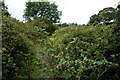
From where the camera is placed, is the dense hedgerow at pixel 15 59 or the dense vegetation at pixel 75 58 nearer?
the dense vegetation at pixel 75 58

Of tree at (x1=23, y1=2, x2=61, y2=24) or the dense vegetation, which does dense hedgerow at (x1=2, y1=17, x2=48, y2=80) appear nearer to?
the dense vegetation

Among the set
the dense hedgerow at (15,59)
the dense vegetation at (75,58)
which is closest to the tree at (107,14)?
the dense vegetation at (75,58)

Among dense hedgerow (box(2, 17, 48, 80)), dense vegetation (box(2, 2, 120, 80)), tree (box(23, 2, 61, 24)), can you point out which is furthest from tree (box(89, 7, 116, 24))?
tree (box(23, 2, 61, 24))

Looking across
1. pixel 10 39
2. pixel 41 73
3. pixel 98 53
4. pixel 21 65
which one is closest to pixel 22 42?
pixel 10 39

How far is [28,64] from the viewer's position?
591cm

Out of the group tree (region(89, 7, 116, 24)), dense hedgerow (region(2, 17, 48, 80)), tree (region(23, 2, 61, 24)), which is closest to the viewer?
tree (region(89, 7, 116, 24))

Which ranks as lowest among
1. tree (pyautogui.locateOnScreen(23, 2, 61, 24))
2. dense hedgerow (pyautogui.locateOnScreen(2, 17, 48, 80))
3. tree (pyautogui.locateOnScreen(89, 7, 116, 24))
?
dense hedgerow (pyautogui.locateOnScreen(2, 17, 48, 80))

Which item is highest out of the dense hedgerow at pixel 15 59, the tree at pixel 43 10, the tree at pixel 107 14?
the tree at pixel 43 10

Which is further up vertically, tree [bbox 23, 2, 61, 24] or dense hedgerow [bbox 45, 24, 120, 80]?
tree [bbox 23, 2, 61, 24]

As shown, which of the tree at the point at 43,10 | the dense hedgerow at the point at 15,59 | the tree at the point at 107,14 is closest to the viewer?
the tree at the point at 107,14

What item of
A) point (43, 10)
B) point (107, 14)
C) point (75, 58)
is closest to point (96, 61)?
point (75, 58)

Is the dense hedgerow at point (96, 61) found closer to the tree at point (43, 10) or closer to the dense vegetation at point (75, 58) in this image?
the dense vegetation at point (75, 58)

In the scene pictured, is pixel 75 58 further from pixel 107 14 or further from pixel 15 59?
pixel 15 59

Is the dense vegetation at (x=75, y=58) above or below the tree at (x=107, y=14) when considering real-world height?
below
